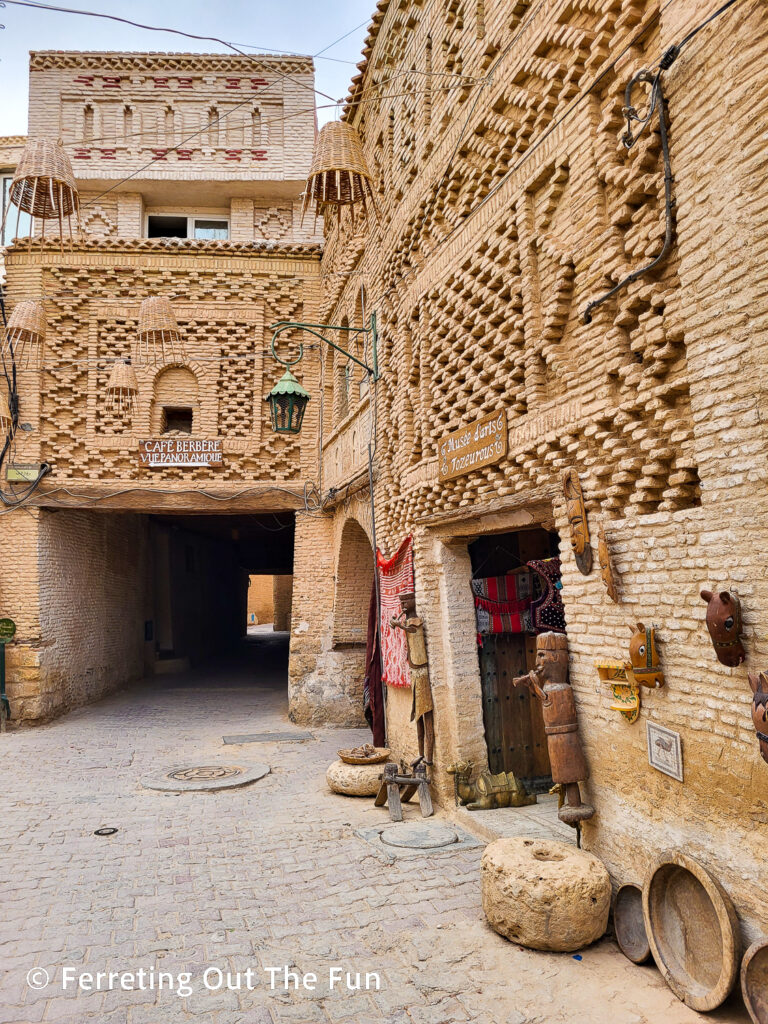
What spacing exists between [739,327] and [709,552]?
41.4 inches

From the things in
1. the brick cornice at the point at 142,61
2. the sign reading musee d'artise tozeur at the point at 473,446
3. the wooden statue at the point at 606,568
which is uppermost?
the brick cornice at the point at 142,61

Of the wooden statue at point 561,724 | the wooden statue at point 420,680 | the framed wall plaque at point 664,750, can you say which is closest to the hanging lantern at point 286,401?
the wooden statue at point 420,680

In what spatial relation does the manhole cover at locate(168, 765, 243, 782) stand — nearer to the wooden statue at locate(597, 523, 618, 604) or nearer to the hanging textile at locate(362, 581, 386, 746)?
the hanging textile at locate(362, 581, 386, 746)

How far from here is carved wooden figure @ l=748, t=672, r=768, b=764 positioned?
114 inches

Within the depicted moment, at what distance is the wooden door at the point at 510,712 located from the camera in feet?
21.8

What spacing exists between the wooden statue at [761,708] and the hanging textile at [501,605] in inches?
147

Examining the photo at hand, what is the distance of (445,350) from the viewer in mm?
6422

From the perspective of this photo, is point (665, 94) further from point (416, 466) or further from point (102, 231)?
point (102, 231)

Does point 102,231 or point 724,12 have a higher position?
point 102,231

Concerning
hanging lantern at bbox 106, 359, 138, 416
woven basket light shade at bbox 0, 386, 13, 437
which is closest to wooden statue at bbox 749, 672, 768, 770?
hanging lantern at bbox 106, 359, 138, 416

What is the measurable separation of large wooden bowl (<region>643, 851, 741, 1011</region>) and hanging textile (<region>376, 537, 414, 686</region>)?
3.51 meters

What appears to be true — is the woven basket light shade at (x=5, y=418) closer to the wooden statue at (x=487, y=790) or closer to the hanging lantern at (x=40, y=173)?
the hanging lantern at (x=40, y=173)

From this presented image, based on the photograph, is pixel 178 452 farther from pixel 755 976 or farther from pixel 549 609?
pixel 755 976

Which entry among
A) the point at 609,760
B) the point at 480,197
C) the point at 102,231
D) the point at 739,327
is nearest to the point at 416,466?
the point at 480,197
